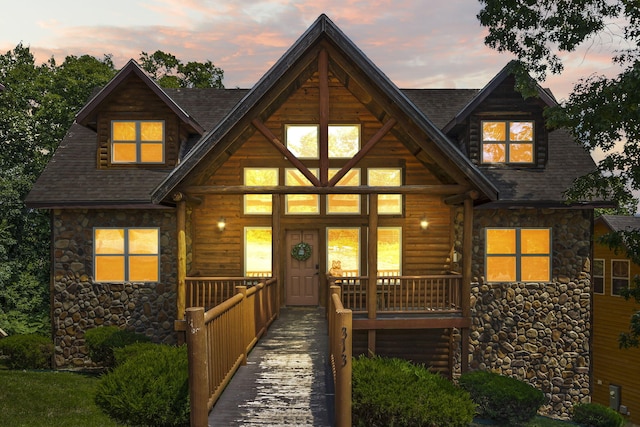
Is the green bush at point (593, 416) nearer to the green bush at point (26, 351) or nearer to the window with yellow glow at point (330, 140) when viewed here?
the window with yellow glow at point (330, 140)

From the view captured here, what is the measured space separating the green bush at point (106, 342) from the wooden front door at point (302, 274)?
4.57 metres

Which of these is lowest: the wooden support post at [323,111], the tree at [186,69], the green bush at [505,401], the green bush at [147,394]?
the green bush at [505,401]

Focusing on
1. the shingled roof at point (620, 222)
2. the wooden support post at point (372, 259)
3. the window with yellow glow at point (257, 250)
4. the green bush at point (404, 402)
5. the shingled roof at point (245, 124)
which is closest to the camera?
the green bush at point (404, 402)

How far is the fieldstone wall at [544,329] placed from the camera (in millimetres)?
15344

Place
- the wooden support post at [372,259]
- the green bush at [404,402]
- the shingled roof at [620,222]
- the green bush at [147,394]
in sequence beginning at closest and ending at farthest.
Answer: the green bush at [147,394] → the green bush at [404,402] → the wooden support post at [372,259] → the shingled roof at [620,222]

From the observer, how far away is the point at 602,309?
22578 mm

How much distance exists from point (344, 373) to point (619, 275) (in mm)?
19466

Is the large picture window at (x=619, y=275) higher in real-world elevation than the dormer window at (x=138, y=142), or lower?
lower

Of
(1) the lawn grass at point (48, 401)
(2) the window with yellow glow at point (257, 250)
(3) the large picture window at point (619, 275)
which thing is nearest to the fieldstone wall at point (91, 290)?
(1) the lawn grass at point (48, 401)

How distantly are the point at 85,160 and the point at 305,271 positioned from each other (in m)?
7.85

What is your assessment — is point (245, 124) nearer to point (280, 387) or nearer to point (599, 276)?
point (280, 387)

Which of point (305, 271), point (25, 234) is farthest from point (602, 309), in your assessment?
point (25, 234)

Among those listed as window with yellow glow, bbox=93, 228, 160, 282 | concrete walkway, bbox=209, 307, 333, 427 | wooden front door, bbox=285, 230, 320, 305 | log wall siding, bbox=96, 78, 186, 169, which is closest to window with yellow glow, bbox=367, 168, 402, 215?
wooden front door, bbox=285, 230, 320, 305

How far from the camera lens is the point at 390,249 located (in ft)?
53.5
